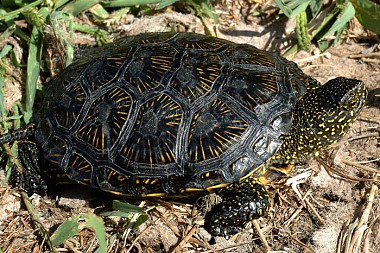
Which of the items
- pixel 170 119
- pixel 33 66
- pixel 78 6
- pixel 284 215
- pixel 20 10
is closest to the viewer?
pixel 170 119

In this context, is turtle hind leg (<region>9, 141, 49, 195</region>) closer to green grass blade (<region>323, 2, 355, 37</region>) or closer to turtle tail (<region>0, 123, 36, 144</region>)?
turtle tail (<region>0, 123, 36, 144</region>)

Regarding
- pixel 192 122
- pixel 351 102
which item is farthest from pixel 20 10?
pixel 351 102

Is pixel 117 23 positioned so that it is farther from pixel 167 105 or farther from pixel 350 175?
pixel 350 175

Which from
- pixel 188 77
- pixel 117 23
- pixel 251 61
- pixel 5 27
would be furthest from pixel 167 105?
pixel 5 27

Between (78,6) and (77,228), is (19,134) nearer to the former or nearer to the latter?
(77,228)

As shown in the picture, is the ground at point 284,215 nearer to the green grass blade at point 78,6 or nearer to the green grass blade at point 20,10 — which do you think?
the green grass blade at point 20,10

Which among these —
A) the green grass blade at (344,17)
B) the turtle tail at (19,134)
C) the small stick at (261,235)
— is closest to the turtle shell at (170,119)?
the turtle tail at (19,134)

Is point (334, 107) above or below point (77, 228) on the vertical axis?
above
